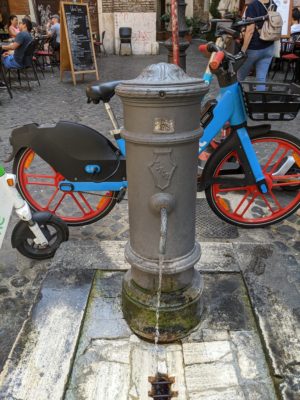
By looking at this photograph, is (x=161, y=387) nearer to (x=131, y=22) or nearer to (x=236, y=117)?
(x=236, y=117)

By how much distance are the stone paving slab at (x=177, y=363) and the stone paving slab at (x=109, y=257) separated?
1.38ft

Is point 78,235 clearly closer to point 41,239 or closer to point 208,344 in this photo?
point 41,239

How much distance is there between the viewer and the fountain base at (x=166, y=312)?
2172mm

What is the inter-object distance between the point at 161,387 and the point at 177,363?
178mm

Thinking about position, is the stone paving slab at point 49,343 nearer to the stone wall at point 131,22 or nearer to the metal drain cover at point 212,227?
the metal drain cover at point 212,227

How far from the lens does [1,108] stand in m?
7.95

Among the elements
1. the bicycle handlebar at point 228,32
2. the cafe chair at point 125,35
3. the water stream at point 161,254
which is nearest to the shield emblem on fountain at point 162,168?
the water stream at point 161,254

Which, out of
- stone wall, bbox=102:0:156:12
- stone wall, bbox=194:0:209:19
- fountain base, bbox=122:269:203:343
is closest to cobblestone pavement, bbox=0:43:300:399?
fountain base, bbox=122:269:203:343

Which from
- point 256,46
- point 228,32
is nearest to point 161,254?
point 228,32

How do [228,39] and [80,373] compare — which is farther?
[228,39]

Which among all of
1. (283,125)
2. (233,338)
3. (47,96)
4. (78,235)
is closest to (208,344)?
(233,338)

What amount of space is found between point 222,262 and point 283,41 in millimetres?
9608

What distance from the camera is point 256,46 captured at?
6.25m

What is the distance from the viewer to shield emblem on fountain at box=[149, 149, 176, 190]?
180cm
